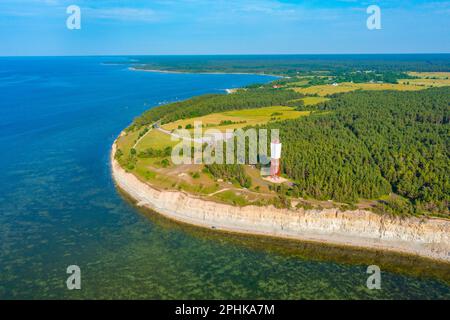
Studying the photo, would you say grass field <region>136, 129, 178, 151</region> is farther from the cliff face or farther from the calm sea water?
the cliff face

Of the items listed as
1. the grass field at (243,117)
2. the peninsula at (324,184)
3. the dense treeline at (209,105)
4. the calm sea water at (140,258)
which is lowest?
the calm sea water at (140,258)

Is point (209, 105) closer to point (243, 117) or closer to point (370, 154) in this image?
point (243, 117)

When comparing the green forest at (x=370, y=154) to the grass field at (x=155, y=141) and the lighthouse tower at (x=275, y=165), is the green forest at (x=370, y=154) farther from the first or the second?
the grass field at (x=155, y=141)

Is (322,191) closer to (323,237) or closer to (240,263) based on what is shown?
(323,237)

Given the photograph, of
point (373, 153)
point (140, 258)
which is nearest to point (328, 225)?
point (140, 258)

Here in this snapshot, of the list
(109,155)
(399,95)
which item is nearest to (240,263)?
(109,155)

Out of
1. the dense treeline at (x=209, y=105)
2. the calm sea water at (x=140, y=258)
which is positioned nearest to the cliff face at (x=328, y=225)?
the calm sea water at (x=140, y=258)
